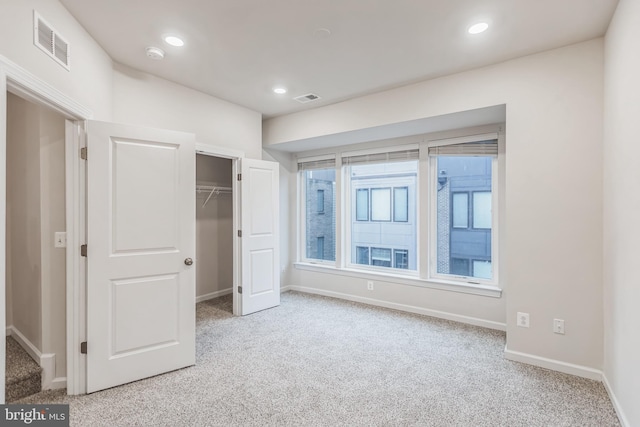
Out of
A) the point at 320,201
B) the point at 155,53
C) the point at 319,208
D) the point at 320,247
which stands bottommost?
the point at 320,247

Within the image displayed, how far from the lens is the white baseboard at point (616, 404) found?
1.99 metres

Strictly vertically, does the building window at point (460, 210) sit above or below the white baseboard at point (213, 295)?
above

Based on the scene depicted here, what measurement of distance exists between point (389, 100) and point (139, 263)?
2928mm

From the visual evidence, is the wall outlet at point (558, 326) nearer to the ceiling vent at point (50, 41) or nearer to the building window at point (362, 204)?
the building window at point (362, 204)

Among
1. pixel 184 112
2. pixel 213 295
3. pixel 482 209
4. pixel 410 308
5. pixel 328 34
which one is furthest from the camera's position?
pixel 213 295

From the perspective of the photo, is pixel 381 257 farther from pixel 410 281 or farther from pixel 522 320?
pixel 522 320

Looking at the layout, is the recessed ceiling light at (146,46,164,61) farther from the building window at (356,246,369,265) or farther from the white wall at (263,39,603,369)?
the building window at (356,246,369,265)

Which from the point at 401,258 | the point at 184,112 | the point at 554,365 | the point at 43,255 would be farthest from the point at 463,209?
→ the point at 43,255

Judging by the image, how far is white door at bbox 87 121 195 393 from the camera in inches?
95.0

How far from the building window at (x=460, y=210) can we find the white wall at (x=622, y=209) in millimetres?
1548

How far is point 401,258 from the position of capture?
4.54m

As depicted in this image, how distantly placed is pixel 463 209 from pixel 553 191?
130 cm

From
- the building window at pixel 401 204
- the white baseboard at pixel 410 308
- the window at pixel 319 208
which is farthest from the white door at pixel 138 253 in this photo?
the building window at pixel 401 204

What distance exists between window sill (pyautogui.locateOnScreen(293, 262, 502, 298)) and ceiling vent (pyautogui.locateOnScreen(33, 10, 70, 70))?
3828 millimetres
